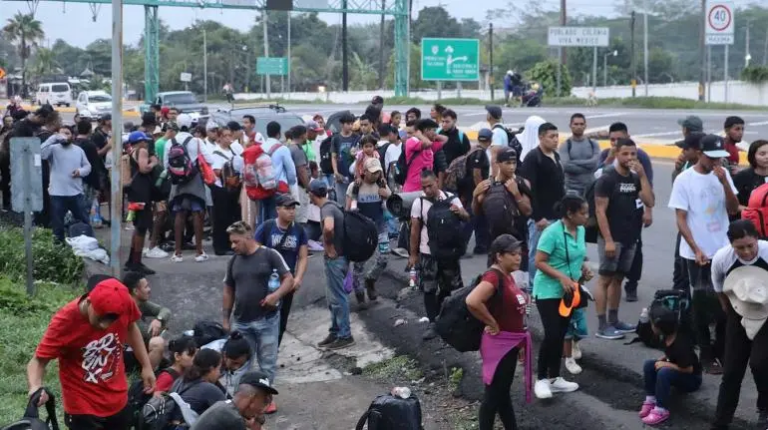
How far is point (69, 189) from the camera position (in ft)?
47.8

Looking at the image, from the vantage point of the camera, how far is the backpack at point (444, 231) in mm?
10344

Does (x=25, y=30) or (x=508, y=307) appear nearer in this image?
(x=508, y=307)

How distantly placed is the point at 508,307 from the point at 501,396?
670 millimetres

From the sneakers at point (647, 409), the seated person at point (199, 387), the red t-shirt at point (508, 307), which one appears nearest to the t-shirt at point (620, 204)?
the sneakers at point (647, 409)

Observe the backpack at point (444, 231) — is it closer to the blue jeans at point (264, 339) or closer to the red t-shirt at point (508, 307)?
the blue jeans at point (264, 339)

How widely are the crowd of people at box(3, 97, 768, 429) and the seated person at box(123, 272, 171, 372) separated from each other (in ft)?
0.08

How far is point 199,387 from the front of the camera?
718cm

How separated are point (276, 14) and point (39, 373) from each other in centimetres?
10800

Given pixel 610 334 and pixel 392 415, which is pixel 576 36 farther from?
pixel 392 415

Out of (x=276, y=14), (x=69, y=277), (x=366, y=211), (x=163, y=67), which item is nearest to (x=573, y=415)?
(x=366, y=211)

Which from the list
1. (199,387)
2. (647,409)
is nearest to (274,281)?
(199,387)

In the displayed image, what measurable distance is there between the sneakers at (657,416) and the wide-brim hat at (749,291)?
1076 millimetres

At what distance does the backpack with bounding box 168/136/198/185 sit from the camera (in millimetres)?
14281

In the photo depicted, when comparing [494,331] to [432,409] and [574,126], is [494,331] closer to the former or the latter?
Answer: [432,409]
